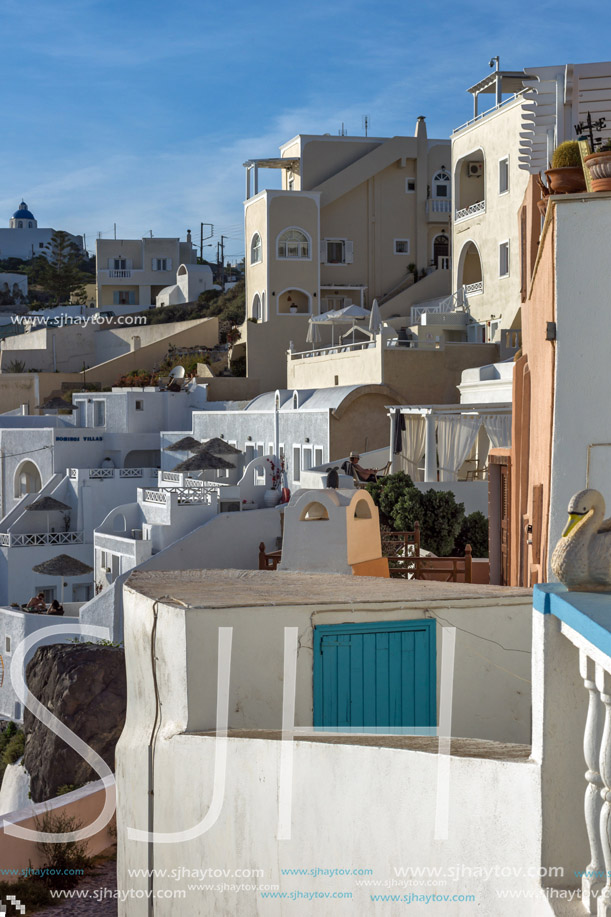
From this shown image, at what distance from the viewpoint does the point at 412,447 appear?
67.8 feet

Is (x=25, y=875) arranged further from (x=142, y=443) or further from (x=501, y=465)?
(x=142, y=443)

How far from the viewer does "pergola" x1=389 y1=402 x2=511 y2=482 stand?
1786cm

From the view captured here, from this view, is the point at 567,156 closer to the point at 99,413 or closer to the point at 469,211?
the point at 469,211

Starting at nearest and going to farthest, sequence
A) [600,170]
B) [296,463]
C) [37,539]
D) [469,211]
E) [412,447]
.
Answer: [600,170], [412,447], [296,463], [37,539], [469,211]

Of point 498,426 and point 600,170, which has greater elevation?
point 600,170

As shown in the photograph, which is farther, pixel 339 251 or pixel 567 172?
pixel 339 251

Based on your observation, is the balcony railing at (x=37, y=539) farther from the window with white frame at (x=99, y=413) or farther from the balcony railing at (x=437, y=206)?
the balcony railing at (x=437, y=206)

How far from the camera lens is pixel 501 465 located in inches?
423

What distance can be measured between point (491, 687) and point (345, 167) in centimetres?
3833

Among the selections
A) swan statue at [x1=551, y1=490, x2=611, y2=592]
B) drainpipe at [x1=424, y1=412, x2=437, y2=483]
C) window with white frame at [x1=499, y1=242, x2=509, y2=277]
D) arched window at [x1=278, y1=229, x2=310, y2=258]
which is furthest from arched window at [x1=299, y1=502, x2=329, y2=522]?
arched window at [x1=278, y1=229, x2=310, y2=258]

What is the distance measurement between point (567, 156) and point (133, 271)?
56963 millimetres

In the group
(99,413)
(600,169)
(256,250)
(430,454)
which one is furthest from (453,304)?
(600,169)

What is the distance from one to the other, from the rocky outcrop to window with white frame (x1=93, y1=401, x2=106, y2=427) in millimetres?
21029

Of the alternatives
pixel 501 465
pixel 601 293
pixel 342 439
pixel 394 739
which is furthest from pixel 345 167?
pixel 394 739
